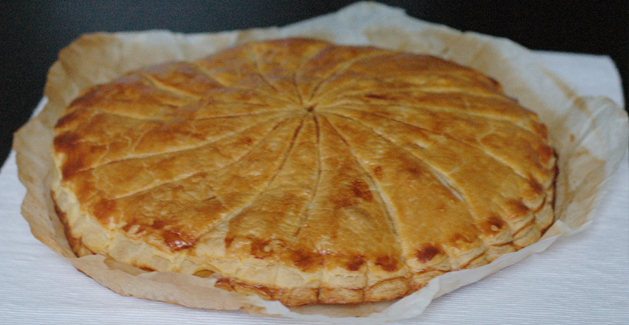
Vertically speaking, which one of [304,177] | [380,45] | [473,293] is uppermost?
[380,45]

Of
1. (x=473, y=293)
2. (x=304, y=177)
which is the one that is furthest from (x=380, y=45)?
(x=473, y=293)

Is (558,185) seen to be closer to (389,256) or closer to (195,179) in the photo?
(389,256)

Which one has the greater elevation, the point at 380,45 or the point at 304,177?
the point at 380,45

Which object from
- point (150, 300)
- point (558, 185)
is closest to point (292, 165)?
point (150, 300)

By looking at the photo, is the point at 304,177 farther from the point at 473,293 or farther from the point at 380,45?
the point at 380,45

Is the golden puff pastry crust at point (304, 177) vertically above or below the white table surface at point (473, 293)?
above

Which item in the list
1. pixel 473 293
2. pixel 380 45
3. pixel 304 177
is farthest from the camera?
pixel 380 45
